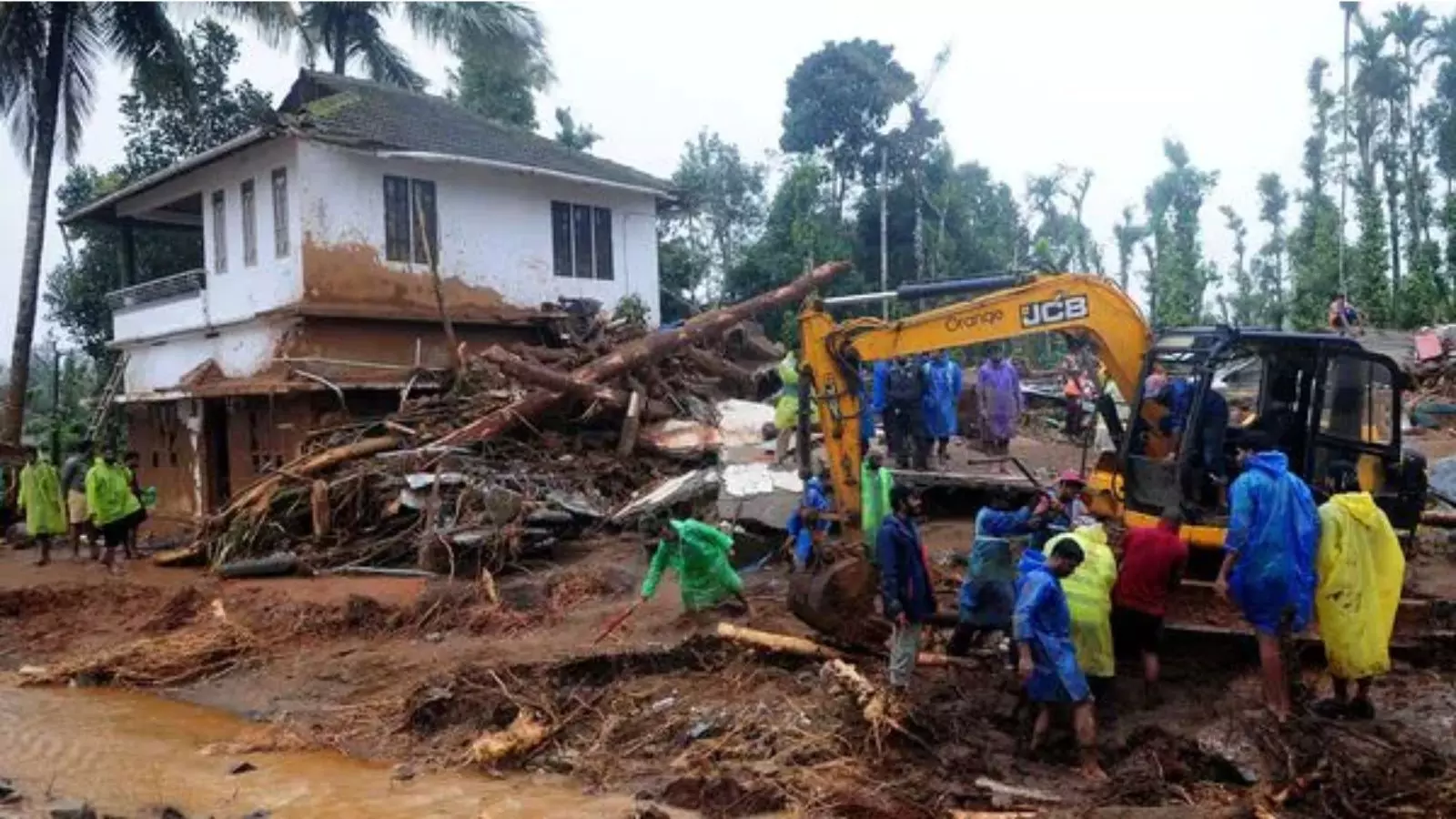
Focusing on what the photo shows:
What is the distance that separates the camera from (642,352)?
59.7ft

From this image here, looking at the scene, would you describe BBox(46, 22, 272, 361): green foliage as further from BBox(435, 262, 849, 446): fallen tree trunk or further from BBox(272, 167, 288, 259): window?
BBox(435, 262, 849, 446): fallen tree trunk

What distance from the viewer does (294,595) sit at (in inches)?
518

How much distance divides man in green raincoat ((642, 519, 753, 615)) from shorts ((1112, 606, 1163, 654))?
11.0ft

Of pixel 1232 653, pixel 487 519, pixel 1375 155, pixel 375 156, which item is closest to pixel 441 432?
pixel 487 519

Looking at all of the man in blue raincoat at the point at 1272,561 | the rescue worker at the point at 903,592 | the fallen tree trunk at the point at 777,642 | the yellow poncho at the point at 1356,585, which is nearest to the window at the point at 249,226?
the fallen tree trunk at the point at 777,642

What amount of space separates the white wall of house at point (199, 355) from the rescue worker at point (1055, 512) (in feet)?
46.6

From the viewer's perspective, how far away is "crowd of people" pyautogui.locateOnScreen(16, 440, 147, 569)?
51.2ft

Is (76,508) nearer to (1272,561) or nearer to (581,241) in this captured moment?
(581,241)

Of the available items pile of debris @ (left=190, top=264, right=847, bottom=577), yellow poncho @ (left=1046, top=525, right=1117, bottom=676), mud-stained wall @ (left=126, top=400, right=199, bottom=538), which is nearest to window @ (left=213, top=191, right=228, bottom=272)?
mud-stained wall @ (left=126, top=400, right=199, bottom=538)

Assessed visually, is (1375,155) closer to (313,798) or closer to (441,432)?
(441,432)

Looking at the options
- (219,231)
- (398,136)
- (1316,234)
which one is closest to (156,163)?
(219,231)

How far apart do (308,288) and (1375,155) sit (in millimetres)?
38501

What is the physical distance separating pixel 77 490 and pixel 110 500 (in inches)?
59.3

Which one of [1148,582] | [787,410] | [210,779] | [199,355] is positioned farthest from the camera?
[199,355]
